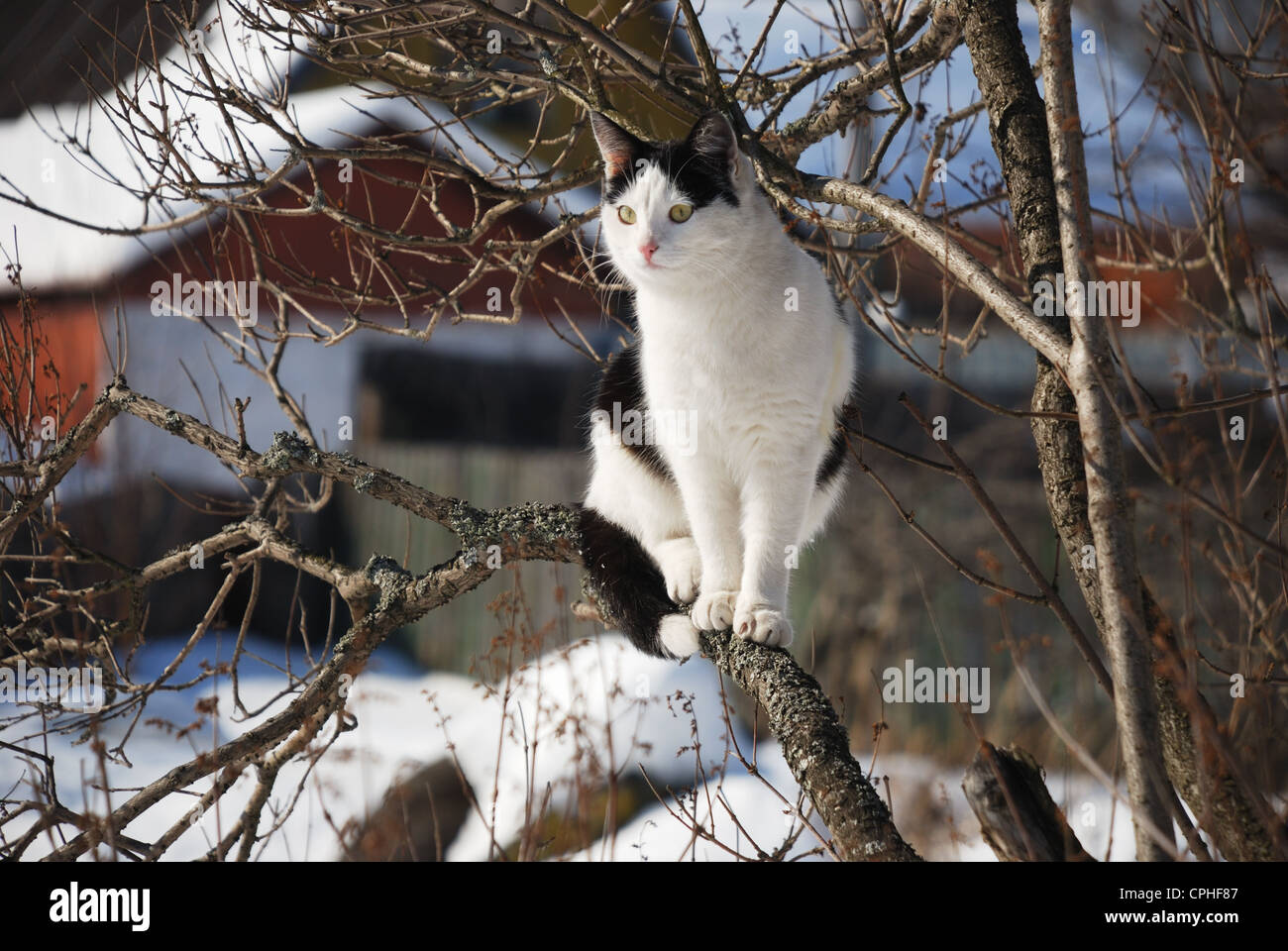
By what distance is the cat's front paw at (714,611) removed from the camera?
8.77ft

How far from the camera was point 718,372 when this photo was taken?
275 cm

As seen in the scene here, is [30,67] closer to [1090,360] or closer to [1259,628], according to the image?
[1090,360]

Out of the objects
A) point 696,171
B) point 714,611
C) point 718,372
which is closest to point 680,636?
point 714,611

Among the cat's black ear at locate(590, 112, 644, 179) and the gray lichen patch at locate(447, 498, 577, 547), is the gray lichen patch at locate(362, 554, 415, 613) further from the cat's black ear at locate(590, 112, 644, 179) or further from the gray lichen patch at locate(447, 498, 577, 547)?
the cat's black ear at locate(590, 112, 644, 179)

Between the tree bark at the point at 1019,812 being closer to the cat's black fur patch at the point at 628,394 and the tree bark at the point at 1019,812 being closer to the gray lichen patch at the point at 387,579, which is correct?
the cat's black fur patch at the point at 628,394

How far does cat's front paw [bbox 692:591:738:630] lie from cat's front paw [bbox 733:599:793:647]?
0.21ft


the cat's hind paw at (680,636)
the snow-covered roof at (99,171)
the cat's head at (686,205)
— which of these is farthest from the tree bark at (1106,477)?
the snow-covered roof at (99,171)

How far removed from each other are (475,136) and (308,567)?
1.54 m

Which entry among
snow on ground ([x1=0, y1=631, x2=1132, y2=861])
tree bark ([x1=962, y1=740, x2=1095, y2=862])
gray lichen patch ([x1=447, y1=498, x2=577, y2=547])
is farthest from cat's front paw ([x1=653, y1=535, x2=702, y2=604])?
snow on ground ([x1=0, y1=631, x2=1132, y2=861])

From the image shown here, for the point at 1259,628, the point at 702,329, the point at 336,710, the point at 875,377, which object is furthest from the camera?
the point at 875,377

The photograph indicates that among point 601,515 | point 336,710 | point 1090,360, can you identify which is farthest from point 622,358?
point 1090,360

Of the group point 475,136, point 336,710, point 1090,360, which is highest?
point 475,136

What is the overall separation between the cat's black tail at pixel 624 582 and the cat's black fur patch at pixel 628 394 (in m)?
0.24

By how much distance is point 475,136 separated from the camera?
3.28 metres
